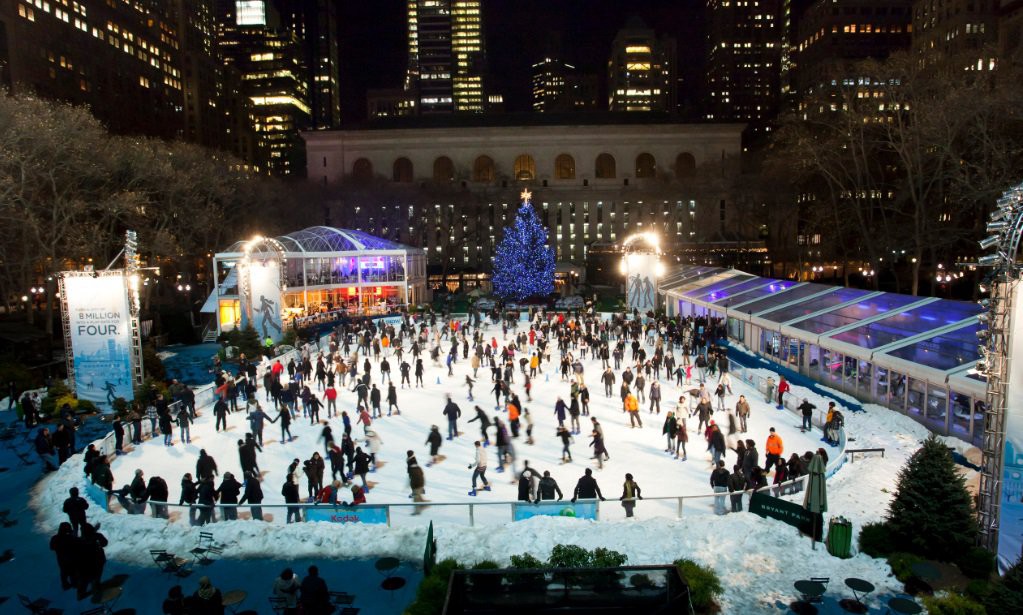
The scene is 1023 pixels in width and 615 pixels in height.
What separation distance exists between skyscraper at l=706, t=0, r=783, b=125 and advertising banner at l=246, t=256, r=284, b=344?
520 feet

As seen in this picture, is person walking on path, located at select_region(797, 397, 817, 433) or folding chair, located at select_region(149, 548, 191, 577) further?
person walking on path, located at select_region(797, 397, 817, 433)

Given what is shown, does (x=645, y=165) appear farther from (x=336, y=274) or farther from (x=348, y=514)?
(x=348, y=514)

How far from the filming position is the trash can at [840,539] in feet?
28.7

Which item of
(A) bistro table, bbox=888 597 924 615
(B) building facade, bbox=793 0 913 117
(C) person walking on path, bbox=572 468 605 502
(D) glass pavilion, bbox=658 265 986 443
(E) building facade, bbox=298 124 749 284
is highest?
(B) building facade, bbox=793 0 913 117

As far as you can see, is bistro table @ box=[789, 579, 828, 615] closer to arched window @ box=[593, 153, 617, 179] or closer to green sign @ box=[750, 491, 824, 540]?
green sign @ box=[750, 491, 824, 540]

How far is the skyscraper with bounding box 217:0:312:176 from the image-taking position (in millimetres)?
149375

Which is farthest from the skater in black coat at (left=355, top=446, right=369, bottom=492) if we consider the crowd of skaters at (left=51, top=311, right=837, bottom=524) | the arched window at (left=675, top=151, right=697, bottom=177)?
the arched window at (left=675, top=151, right=697, bottom=177)

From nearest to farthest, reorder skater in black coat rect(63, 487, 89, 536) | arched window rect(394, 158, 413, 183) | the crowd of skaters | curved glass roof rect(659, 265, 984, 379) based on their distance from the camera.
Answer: skater in black coat rect(63, 487, 89, 536), the crowd of skaters, curved glass roof rect(659, 265, 984, 379), arched window rect(394, 158, 413, 183)

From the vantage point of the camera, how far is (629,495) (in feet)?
32.7

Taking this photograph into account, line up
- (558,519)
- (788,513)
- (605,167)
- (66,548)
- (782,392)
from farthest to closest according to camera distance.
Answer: (605,167), (782,392), (558,519), (788,513), (66,548)

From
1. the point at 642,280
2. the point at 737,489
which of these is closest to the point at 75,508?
the point at 737,489

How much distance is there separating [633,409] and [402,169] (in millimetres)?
65559

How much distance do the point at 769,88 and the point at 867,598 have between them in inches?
7014

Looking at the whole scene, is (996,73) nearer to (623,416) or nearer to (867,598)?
(623,416)
